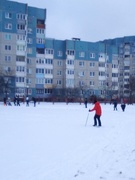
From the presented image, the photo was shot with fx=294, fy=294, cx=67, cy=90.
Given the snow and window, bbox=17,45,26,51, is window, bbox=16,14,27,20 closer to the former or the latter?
window, bbox=17,45,26,51

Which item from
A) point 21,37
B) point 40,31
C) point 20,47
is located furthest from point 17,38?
point 40,31

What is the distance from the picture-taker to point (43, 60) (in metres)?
71.3

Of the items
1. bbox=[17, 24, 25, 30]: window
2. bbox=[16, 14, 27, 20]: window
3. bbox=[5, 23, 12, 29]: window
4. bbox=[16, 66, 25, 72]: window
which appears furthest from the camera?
bbox=[16, 66, 25, 72]: window

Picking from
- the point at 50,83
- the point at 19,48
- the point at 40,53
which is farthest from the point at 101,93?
the point at 19,48

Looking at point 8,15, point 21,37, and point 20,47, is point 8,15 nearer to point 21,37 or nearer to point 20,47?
point 21,37

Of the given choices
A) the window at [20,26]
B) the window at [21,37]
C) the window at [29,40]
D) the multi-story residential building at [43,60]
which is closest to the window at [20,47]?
the multi-story residential building at [43,60]

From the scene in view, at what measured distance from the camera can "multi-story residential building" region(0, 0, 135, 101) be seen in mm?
63719

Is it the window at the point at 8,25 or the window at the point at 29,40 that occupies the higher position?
the window at the point at 8,25

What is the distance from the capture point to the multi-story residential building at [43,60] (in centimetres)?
6372

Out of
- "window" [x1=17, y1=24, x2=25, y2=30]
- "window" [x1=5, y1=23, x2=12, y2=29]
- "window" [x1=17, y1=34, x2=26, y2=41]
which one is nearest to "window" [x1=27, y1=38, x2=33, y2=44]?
"window" [x1=17, y1=34, x2=26, y2=41]

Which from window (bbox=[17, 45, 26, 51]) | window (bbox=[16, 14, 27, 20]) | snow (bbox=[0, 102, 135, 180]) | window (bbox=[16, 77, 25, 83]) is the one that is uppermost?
window (bbox=[16, 14, 27, 20])

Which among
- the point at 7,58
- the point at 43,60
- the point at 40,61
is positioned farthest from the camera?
the point at 43,60

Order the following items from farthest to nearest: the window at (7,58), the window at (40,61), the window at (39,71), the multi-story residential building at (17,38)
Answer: the window at (40,61) → the window at (39,71) → the window at (7,58) → the multi-story residential building at (17,38)

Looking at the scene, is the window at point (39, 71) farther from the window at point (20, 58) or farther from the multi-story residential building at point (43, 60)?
the window at point (20, 58)
